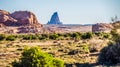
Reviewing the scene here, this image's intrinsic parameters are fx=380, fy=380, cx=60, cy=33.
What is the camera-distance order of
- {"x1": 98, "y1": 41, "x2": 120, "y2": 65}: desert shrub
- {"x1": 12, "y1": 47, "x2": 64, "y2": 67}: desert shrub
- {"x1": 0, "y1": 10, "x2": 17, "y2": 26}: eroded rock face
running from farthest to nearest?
1. {"x1": 0, "y1": 10, "x2": 17, "y2": 26}: eroded rock face
2. {"x1": 98, "y1": 41, "x2": 120, "y2": 65}: desert shrub
3. {"x1": 12, "y1": 47, "x2": 64, "y2": 67}: desert shrub

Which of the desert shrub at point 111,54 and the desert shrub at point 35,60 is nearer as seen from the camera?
the desert shrub at point 35,60

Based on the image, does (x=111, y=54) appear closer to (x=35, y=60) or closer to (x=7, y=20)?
(x=35, y=60)

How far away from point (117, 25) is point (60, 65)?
1032 centimetres

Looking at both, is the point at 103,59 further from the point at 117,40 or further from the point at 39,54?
the point at 39,54

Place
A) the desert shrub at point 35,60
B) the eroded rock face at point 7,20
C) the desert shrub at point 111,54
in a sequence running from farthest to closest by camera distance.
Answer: the eroded rock face at point 7,20
the desert shrub at point 111,54
the desert shrub at point 35,60

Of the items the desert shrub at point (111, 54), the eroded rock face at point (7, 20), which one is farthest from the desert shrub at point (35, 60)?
the eroded rock face at point (7, 20)

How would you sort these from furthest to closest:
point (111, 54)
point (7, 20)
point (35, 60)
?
1. point (7, 20)
2. point (111, 54)
3. point (35, 60)

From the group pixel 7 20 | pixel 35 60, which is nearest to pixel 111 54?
pixel 35 60

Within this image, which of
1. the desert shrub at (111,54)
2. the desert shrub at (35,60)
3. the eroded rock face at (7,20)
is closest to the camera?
the desert shrub at (35,60)

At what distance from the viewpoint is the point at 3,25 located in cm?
19112

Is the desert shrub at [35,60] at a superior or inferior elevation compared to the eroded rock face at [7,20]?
superior

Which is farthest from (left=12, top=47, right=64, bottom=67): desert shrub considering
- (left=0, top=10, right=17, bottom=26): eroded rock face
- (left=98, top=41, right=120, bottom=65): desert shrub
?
(left=0, top=10, right=17, bottom=26): eroded rock face

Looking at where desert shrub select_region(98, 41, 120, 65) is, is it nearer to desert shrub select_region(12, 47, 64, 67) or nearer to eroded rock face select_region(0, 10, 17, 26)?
desert shrub select_region(12, 47, 64, 67)

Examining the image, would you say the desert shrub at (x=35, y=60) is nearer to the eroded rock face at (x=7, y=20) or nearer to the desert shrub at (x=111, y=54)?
the desert shrub at (x=111, y=54)
